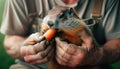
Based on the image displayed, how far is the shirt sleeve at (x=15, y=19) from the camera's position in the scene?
1.32m

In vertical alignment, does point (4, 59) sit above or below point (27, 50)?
below

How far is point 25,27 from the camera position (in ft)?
4.41

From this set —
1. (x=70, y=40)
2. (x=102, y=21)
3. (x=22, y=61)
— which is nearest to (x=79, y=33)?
(x=70, y=40)

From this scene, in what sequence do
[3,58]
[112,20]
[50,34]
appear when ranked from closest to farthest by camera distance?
1. [50,34]
2. [112,20]
3. [3,58]

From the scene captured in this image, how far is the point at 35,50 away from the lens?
118 centimetres

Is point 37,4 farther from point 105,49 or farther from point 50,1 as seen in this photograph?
point 105,49

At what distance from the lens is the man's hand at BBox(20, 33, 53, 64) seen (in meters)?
1.16

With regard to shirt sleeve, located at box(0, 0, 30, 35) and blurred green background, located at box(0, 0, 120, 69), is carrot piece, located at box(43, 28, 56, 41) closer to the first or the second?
shirt sleeve, located at box(0, 0, 30, 35)

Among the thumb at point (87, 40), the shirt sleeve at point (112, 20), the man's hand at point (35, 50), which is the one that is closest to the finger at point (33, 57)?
the man's hand at point (35, 50)

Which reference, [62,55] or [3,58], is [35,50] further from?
[3,58]

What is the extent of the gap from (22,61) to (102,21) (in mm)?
292

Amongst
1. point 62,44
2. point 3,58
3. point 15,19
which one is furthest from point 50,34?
point 3,58

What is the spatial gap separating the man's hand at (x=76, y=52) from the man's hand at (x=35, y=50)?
3 cm

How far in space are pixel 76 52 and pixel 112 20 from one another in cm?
19
